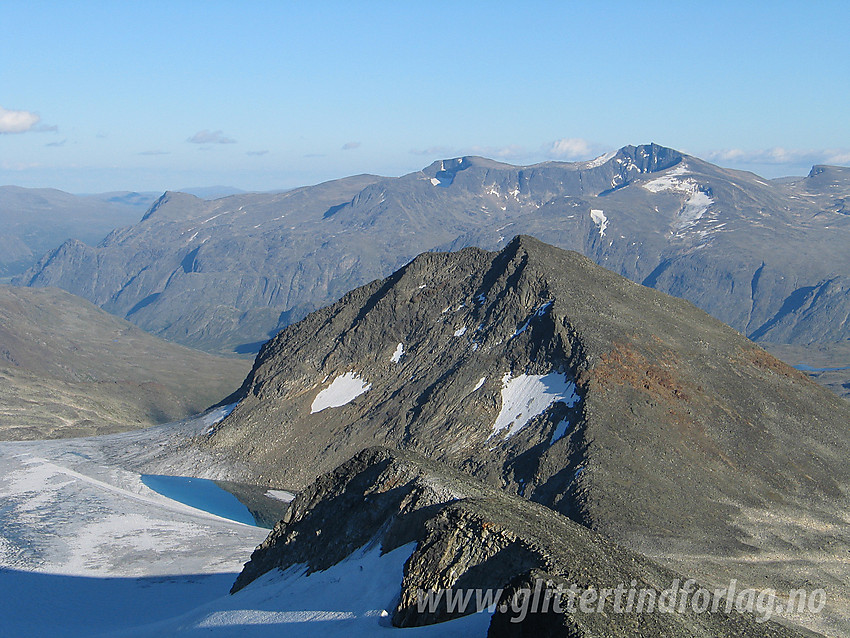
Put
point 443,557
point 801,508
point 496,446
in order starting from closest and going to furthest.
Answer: point 443,557 → point 801,508 → point 496,446

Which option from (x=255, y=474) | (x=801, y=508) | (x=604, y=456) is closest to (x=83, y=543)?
(x=255, y=474)

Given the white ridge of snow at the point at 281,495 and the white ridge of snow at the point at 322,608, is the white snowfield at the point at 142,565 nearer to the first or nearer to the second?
the white ridge of snow at the point at 322,608

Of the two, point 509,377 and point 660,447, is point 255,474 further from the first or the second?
point 660,447

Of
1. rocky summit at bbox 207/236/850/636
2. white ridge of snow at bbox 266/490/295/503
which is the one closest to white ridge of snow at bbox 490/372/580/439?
rocky summit at bbox 207/236/850/636

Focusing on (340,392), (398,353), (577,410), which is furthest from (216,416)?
(577,410)

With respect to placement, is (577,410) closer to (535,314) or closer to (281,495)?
(535,314)

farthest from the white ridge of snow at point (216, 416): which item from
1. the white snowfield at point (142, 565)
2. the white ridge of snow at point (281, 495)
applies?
the white ridge of snow at point (281, 495)

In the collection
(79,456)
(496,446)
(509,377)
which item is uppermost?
(509,377)
